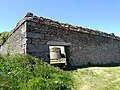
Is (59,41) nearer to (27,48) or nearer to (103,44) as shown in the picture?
(27,48)

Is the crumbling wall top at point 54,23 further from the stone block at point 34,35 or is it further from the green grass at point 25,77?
the green grass at point 25,77

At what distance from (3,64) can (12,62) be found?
560 mm

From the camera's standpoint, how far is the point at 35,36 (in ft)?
31.3

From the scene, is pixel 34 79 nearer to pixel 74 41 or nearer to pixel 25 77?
pixel 25 77

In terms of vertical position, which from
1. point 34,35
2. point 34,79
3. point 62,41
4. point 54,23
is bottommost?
point 34,79

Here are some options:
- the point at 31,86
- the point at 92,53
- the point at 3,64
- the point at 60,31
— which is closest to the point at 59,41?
the point at 60,31

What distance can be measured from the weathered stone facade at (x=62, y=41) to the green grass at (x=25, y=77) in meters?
1.88

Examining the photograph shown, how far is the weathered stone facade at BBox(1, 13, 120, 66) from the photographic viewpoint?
948cm

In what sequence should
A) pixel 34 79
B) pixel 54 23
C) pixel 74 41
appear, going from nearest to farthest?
pixel 34 79 → pixel 54 23 → pixel 74 41

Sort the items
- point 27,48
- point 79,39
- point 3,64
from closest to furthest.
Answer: point 3,64 < point 27,48 < point 79,39

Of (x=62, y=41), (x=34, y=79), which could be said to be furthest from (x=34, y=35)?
(x=34, y=79)

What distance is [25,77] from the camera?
20.1 ft

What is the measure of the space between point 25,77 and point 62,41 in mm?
5032

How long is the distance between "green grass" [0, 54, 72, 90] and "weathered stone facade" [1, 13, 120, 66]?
73.9 inches
